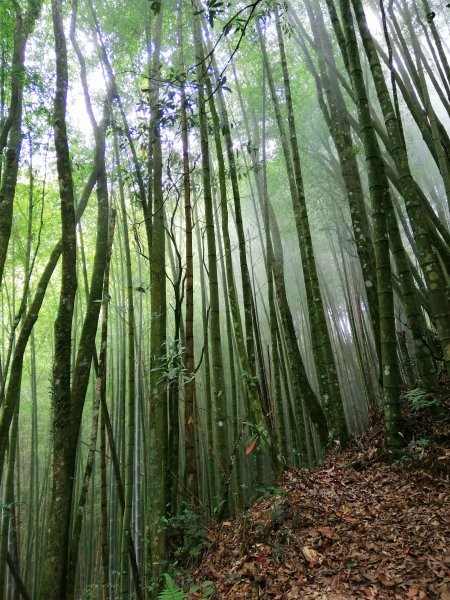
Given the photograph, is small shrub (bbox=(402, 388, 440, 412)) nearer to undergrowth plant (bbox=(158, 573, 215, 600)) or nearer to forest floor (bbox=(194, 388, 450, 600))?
forest floor (bbox=(194, 388, 450, 600))

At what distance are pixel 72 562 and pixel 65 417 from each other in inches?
41.2

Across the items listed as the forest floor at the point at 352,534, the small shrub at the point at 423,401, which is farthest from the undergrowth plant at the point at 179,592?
the small shrub at the point at 423,401

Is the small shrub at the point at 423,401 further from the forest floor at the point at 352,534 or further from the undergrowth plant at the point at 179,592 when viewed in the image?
the undergrowth plant at the point at 179,592

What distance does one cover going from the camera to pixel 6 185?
3.53 meters

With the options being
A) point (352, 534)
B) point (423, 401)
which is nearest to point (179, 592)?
point (352, 534)

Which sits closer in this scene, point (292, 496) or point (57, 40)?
point (292, 496)

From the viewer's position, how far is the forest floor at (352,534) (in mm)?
1811

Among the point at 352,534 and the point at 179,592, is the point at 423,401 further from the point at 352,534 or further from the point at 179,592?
the point at 179,592

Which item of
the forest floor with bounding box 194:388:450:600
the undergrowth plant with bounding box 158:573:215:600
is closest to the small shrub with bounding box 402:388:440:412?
the forest floor with bounding box 194:388:450:600

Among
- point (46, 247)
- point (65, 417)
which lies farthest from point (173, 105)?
point (46, 247)

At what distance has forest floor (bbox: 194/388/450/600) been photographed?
1.81 metres

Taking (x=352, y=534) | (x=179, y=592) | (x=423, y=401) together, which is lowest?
(x=179, y=592)

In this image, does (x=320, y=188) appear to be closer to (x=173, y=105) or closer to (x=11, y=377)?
(x=173, y=105)

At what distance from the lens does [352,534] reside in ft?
7.11
